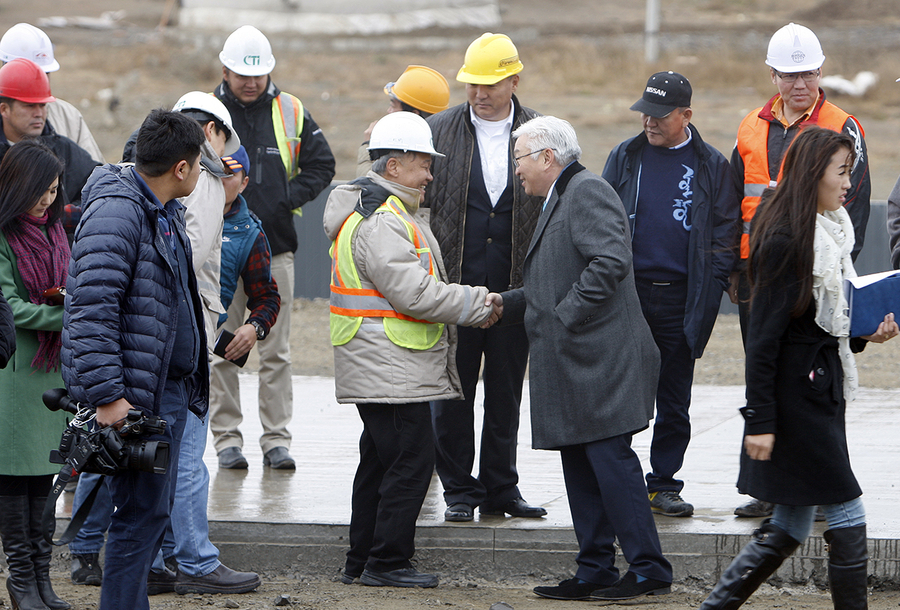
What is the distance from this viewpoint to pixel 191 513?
4.63 metres

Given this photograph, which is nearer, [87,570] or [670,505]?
[87,570]

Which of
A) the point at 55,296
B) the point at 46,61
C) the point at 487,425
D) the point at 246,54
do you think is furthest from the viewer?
the point at 46,61

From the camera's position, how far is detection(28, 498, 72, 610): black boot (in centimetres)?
449

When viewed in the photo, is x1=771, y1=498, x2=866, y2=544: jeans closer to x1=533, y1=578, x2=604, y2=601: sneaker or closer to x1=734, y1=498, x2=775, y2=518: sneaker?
x1=533, y1=578, x2=604, y2=601: sneaker

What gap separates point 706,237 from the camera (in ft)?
17.1

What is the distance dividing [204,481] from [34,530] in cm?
69

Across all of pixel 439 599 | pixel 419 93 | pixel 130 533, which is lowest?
pixel 439 599

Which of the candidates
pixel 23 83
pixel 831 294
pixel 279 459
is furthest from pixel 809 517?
pixel 23 83

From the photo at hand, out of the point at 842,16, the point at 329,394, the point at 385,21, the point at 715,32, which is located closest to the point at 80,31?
the point at 385,21

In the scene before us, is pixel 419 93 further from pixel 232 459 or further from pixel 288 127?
pixel 232 459

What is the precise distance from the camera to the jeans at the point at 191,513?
4570 millimetres

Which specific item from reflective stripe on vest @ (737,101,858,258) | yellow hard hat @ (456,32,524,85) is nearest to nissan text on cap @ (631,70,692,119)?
reflective stripe on vest @ (737,101,858,258)

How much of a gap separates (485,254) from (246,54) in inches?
72.5

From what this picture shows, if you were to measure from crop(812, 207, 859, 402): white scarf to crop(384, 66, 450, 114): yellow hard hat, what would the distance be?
2503 mm
